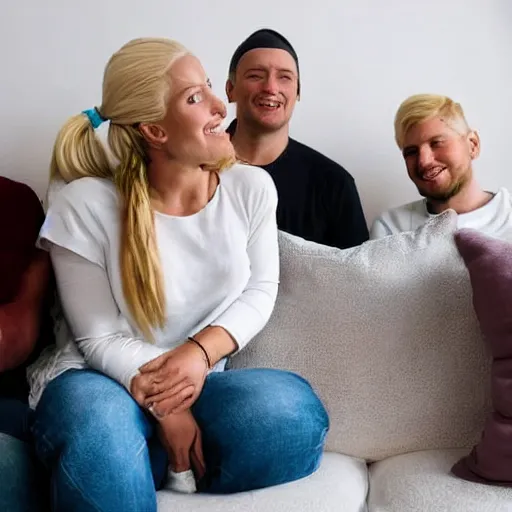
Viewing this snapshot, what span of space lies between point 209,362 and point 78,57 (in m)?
1.01

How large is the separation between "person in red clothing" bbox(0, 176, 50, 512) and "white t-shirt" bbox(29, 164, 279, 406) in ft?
0.18

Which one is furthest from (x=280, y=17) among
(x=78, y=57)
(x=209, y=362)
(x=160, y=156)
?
(x=209, y=362)

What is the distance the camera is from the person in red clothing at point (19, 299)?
1344 millimetres

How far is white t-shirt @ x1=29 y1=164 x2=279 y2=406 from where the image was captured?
4.23ft

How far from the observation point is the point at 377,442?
4.41 feet

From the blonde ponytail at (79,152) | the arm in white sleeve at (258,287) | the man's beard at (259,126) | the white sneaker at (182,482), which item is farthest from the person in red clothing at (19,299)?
the man's beard at (259,126)

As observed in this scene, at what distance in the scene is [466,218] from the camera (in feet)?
5.52

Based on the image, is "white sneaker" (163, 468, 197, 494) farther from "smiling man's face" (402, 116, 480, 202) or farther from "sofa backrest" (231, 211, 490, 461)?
"smiling man's face" (402, 116, 480, 202)

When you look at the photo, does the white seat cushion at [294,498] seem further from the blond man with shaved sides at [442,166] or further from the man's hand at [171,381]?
the blond man with shaved sides at [442,166]

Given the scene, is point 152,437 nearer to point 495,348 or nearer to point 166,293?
point 166,293

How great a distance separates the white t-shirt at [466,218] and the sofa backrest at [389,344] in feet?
0.82

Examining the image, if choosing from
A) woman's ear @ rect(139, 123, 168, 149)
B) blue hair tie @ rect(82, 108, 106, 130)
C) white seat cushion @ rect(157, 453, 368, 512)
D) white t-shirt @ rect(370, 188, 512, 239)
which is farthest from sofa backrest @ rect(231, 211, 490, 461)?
blue hair tie @ rect(82, 108, 106, 130)

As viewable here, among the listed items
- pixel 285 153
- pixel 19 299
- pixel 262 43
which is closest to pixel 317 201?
pixel 285 153

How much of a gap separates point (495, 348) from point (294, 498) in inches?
17.1
